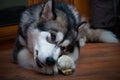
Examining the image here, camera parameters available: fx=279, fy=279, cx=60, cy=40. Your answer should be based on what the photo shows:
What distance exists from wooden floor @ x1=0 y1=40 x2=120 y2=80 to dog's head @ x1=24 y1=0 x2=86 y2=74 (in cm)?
13

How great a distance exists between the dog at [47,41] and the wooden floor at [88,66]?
0.17 feet

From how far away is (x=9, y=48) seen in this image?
8.46 ft

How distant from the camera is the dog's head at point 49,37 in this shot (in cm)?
171

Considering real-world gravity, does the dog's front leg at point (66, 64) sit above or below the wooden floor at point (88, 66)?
above

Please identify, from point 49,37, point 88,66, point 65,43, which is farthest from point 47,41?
point 88,66

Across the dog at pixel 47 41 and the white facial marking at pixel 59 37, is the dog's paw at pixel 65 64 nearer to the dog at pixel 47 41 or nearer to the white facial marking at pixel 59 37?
the dog at pixel 47 41

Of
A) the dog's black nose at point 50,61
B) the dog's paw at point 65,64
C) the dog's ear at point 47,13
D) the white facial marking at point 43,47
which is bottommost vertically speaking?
the dog's paw at point 65,64

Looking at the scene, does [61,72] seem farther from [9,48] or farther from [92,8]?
[92,8]

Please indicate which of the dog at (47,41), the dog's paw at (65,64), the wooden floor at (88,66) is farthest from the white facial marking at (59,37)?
the wooden floor at (88,66)

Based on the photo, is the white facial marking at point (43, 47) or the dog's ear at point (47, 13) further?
the dog's ear at point (47, 13)

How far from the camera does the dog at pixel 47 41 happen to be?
1.74 metres

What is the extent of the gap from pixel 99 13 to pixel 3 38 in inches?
39.4

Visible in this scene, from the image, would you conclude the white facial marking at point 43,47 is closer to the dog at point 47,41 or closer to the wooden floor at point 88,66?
the dog at point 47,41

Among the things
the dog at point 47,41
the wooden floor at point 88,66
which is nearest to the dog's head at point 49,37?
the dog at point 47,41
